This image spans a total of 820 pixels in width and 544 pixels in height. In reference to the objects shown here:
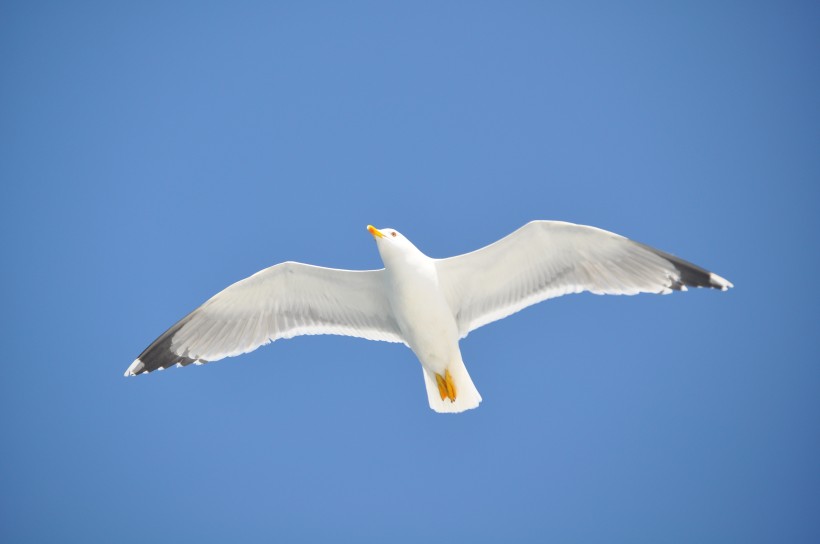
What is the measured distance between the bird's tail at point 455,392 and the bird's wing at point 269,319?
677mm

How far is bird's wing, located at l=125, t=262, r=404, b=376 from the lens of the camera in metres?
8.16

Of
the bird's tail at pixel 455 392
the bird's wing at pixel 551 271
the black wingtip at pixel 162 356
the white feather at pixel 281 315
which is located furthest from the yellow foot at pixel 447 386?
the black wingtip at pixel 162 356

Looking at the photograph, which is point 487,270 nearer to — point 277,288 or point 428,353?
point 428,353

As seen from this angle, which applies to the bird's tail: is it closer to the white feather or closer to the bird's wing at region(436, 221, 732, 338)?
the bird's wing at region(436, 221, 732, 338)

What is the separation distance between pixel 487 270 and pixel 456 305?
49 centimetres

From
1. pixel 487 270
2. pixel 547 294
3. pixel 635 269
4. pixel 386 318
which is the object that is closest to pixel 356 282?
pixel 386 318

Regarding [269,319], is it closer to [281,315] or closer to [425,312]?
[281,315]

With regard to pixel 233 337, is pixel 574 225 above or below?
above

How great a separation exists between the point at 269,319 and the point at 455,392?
6.55 feet

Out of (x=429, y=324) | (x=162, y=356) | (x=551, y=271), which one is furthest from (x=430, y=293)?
(x=162, y=356)

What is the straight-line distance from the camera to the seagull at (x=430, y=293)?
761cm

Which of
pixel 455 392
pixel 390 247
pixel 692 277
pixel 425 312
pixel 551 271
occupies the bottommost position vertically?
pixel 455 392

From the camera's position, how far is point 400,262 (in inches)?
300

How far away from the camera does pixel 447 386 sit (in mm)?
7910
